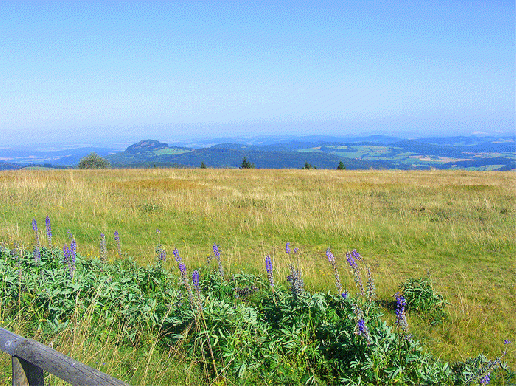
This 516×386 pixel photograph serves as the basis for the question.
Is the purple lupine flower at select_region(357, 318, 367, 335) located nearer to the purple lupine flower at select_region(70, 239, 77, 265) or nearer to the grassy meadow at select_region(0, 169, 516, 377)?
the grassy meadow at select_region(0, 169, 516, 377)

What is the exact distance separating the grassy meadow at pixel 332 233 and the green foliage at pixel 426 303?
0.20 m

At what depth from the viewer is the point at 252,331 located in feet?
14.2

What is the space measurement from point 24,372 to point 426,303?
546 centimetres

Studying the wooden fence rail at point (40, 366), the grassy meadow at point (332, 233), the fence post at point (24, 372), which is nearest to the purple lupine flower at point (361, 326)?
the grassy meadow at point (332, 233)

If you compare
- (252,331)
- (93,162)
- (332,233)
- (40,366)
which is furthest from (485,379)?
(93,162)

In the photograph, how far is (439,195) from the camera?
18594 mm

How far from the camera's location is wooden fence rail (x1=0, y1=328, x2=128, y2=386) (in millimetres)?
2230

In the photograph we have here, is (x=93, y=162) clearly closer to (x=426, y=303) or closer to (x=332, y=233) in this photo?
(x=332, y=233)

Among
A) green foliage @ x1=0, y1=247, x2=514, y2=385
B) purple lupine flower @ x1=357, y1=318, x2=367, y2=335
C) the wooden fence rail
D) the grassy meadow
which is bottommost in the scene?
the grassy meadow

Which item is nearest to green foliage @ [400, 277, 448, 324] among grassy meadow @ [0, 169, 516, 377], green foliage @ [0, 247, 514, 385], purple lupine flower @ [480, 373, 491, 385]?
grassy meadow @ [0, 169, 516, 377]

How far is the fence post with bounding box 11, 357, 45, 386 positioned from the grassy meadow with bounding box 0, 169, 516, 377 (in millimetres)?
1444

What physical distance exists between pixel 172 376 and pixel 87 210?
453 inches

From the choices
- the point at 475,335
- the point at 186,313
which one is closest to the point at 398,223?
the point at 475,335

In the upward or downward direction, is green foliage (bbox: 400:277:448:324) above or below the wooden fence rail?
below
